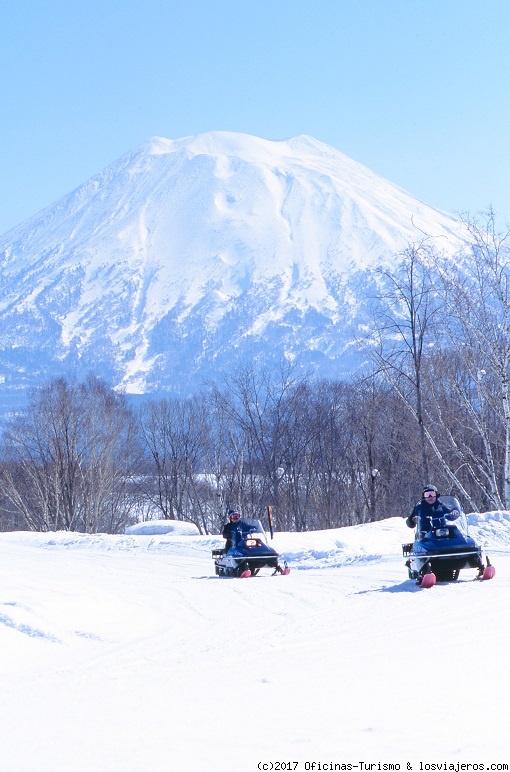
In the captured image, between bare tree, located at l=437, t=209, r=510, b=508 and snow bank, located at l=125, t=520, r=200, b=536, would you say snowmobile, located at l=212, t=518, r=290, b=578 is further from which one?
snow bank, located at l=125, t=520, r=200, b=536

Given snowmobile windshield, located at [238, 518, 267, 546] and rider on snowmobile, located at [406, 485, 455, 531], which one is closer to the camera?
rider on snowmobile, located at [406, 485, 455, 531]

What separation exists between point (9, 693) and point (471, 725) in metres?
4.12

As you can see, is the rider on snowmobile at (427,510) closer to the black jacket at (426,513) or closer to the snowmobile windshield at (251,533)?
the black jacket at (426,513)

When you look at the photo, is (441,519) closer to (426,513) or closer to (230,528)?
(426,513)

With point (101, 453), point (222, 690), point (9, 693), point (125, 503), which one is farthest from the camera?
point (125, 503)

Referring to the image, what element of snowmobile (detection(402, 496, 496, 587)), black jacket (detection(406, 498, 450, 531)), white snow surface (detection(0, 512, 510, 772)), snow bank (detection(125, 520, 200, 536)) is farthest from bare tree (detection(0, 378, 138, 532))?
snowmobile (detection(402, 496, 496, 587))

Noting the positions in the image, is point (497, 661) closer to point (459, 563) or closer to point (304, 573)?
point (459, 563)

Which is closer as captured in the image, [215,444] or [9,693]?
[9,693]

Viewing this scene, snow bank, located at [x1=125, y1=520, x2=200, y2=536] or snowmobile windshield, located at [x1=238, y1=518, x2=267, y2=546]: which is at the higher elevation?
snow bank, located at [x1=125, y1=520, x2=200, y2=536]

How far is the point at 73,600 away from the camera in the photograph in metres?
13.2

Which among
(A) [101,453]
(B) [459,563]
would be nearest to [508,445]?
(B) [459,563]

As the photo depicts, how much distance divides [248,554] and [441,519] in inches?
189

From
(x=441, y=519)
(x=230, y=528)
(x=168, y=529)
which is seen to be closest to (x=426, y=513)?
(x=441, y=519)

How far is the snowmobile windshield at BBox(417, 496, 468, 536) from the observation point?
572 inches
